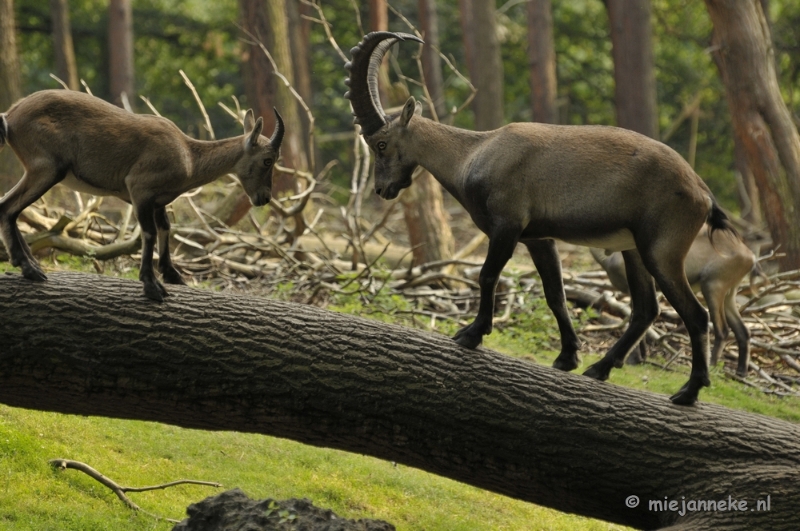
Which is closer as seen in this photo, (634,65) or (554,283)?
(554,283)

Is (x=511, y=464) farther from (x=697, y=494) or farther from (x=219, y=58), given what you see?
(x=219, y=58)

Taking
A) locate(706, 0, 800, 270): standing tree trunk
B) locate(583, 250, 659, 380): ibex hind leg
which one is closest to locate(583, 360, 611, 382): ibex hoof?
locate(583, 250, 659, 380): ibex hind leg

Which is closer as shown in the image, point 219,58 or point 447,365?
point 447,365

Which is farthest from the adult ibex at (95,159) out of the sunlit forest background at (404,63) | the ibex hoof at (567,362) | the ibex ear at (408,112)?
the sunlit forest background at (404,63)

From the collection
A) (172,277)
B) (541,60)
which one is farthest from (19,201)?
(541,60)

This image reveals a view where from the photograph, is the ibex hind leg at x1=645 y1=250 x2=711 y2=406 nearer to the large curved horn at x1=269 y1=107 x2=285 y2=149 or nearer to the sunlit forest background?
the large curved horn at x1=269 y1=107 x2=285 y2=149

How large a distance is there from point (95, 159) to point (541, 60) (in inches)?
700

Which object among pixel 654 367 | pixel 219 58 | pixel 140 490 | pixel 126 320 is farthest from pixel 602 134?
pixel 219 58

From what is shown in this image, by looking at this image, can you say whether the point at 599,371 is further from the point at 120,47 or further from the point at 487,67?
the point at 120,47

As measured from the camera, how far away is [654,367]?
31.6ft

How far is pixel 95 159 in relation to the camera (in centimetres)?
497

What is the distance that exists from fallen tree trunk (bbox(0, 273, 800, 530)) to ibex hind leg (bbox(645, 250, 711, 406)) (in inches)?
7.7

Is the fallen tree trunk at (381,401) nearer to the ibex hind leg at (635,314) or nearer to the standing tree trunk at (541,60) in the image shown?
the ibex hind leg at (635,314)

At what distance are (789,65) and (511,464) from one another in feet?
66.8
